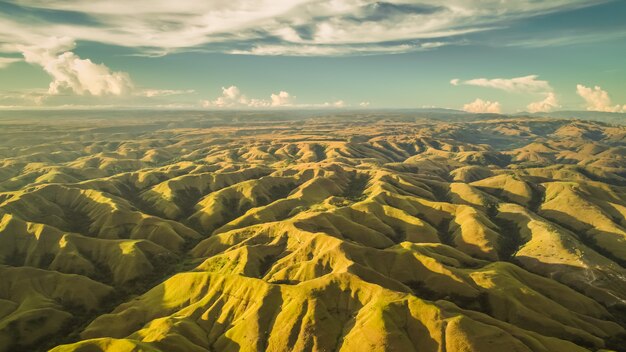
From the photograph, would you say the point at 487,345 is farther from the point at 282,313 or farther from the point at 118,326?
the point at 118,326

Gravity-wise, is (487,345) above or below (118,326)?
above

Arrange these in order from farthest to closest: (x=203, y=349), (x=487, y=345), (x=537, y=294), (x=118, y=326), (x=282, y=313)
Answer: (x=537, y=294)
(x=118, y=326)
(x=282, y=313)
(x=203, y=349)
(x=487, y=345)

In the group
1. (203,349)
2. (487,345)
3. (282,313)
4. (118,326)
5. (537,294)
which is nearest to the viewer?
(487,345)

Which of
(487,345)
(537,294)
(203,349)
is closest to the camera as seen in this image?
(487,345)

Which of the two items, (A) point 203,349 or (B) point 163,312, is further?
(B) point 163,312

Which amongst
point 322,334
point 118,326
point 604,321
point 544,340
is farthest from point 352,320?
point 604,321

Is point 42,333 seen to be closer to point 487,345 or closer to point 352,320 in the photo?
point 352,320

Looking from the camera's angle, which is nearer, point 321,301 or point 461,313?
point 461,313

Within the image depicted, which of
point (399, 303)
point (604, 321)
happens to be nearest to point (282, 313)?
point (399, 303)

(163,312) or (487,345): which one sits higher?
(487,345)
